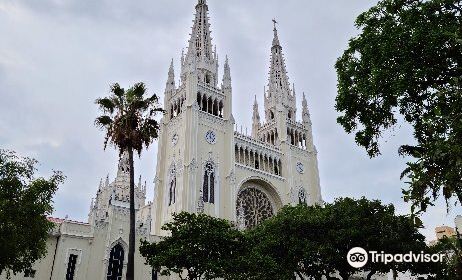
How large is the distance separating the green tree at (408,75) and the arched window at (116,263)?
848 inches

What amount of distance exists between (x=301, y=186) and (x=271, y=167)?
189 inches

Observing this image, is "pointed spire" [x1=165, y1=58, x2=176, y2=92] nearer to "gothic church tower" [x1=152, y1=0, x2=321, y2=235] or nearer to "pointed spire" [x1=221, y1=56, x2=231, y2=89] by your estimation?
"gothic church tower" [x1=152, y1=0, x2=321, y2=235]

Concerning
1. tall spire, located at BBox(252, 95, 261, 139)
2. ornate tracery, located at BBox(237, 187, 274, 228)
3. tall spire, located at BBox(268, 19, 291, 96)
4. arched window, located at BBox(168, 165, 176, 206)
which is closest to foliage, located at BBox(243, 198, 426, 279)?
arched window, located at BBox(168, 165, 176, 206)

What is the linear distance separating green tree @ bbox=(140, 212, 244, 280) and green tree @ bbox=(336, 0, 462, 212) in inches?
409

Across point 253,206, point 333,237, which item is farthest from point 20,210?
point 253,206

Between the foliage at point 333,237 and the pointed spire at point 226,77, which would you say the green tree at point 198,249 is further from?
the pointed spire at point 226,77

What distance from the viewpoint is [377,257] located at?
2825 centimetres

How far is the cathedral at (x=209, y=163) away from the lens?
119 ft

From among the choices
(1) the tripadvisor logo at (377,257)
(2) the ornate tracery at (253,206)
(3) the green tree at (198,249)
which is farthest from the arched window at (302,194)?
(3) the green tree at (198,249)

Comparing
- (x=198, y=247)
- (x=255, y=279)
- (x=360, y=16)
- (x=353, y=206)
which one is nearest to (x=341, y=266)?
(x=353, y=206)

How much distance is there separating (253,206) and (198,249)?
27.0m

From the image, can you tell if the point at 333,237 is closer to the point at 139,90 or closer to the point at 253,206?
the point at 139,90

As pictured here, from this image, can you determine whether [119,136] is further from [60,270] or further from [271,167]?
[271,167]

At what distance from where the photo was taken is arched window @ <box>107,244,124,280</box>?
32.4 meters
